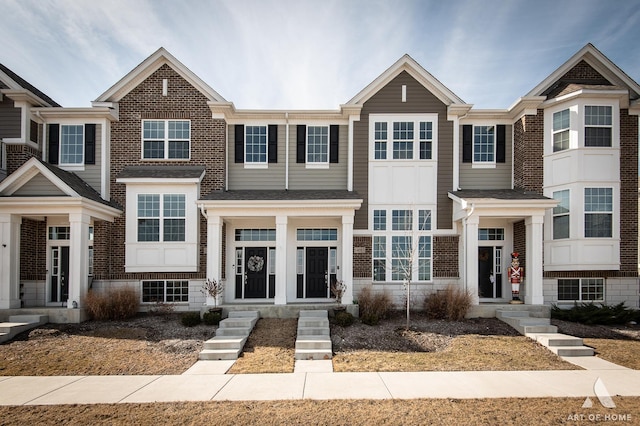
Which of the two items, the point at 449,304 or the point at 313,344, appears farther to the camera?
the point at 449,304

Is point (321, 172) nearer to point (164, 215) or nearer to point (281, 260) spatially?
point (281, 260)

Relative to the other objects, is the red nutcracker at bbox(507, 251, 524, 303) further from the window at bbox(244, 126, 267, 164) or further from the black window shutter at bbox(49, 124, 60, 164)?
the black window shutter at bbox(49, 124, 60, 164)

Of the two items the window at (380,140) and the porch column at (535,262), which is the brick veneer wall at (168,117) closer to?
the window at (380,140)

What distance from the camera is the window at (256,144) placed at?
1648 cm

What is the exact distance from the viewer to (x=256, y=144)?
650 inches

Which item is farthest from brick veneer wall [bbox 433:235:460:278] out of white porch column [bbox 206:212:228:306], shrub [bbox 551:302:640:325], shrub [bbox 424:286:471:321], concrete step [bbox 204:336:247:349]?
concrete step [bbox 204:336:247:349]

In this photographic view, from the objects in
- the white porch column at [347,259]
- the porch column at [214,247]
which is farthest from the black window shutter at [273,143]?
the white porch column at [347,259]

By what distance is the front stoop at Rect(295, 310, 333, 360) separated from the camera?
408 inches

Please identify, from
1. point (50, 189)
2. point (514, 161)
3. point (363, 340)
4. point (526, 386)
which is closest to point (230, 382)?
point (363, 340)

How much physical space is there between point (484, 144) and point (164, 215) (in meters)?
12.5

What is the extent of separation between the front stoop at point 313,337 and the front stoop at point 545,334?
5815 mm

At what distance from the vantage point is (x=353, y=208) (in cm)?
1458

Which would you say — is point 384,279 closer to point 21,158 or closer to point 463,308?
point 463,308

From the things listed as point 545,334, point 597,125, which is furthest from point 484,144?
point 545,334
